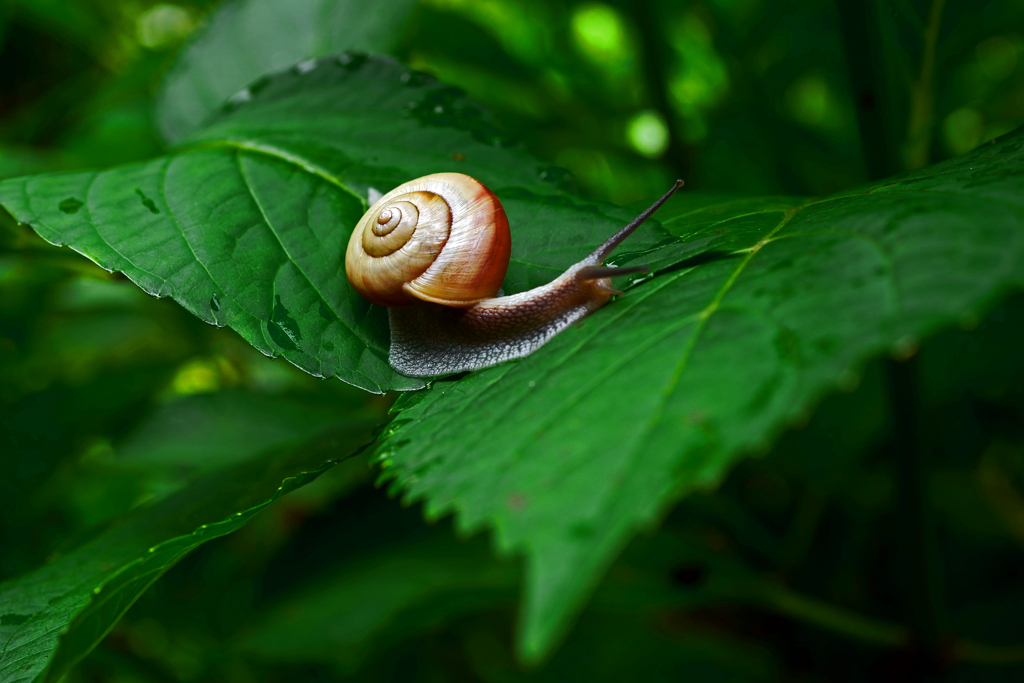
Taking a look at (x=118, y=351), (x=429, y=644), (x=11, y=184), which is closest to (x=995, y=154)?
(x=11, y=184)

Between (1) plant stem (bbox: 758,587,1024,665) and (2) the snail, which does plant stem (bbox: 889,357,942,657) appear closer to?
(1) plant stem (bbox: 758,587,1024,665)

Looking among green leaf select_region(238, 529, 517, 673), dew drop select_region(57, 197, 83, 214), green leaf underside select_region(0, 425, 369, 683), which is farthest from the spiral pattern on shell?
green leaf select_region(238, 529, 517, 673)

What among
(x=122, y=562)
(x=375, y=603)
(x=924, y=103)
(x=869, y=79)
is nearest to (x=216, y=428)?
(x=375, y=603)

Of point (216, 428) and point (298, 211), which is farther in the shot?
point (216, 428)

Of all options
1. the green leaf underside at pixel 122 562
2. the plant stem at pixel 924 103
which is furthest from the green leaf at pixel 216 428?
the plant stem at pixel 924 103

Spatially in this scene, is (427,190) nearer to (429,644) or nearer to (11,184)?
(11,184)

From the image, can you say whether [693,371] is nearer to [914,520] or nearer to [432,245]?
[432,245]
